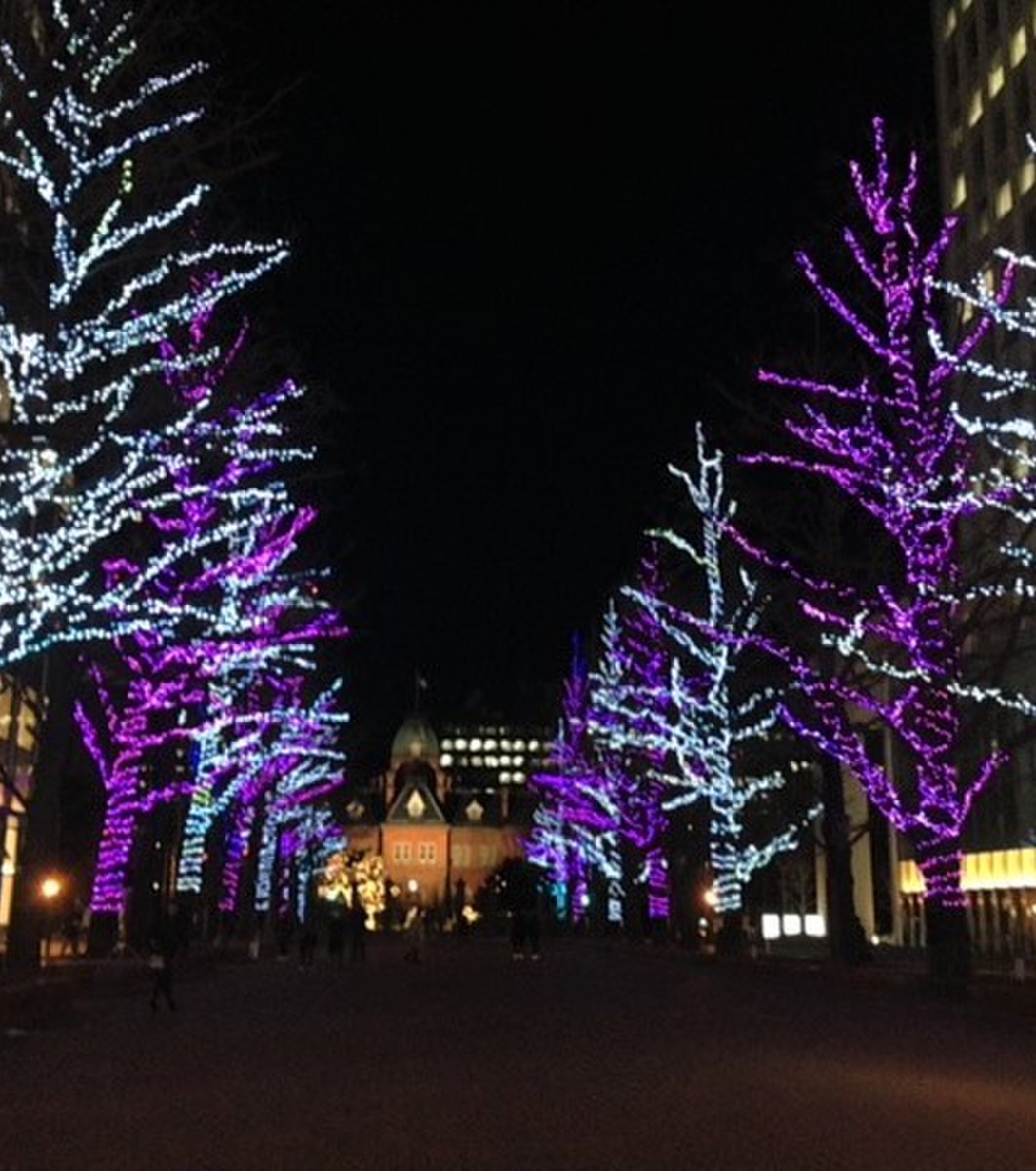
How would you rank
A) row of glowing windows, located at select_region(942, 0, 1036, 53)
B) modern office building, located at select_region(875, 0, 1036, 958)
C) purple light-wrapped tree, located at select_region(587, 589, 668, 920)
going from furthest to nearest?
row of glowing windows, located at select_region(942, 0, 1036, 53) → purple light-wrapped tree, located at select_region(587, 589, 668, 920) → modern office building, located at select_region(875, 0, 1036, 958)

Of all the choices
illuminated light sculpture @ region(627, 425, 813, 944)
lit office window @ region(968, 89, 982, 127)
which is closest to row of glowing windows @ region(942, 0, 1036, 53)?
lit office window @ region(968, 89, 982, 127)

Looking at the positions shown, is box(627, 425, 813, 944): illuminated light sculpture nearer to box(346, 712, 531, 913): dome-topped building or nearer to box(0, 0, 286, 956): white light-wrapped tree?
box(0, 0, 286, 956): white light-wrapped tree

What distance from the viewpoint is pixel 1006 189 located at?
168ft

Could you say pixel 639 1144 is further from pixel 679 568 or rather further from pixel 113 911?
pixel 679 568

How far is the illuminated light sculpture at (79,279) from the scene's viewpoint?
60.4ft

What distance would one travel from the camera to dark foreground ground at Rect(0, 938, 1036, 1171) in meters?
8.40

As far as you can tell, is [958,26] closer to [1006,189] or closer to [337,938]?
[1006,189]

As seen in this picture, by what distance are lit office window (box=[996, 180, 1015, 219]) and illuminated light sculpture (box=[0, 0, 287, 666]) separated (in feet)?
121

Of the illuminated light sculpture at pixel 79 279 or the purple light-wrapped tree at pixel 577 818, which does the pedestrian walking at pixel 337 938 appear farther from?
the illuminated light sculpture at pixel 79 279

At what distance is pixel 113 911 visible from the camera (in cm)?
3431

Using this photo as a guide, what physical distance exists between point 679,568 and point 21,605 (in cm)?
3443

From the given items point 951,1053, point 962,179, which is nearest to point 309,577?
point 951,1053

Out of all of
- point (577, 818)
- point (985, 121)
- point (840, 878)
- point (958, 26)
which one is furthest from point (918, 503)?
point (577, 818)

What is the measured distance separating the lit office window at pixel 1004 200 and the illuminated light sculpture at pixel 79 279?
37.0 meters
